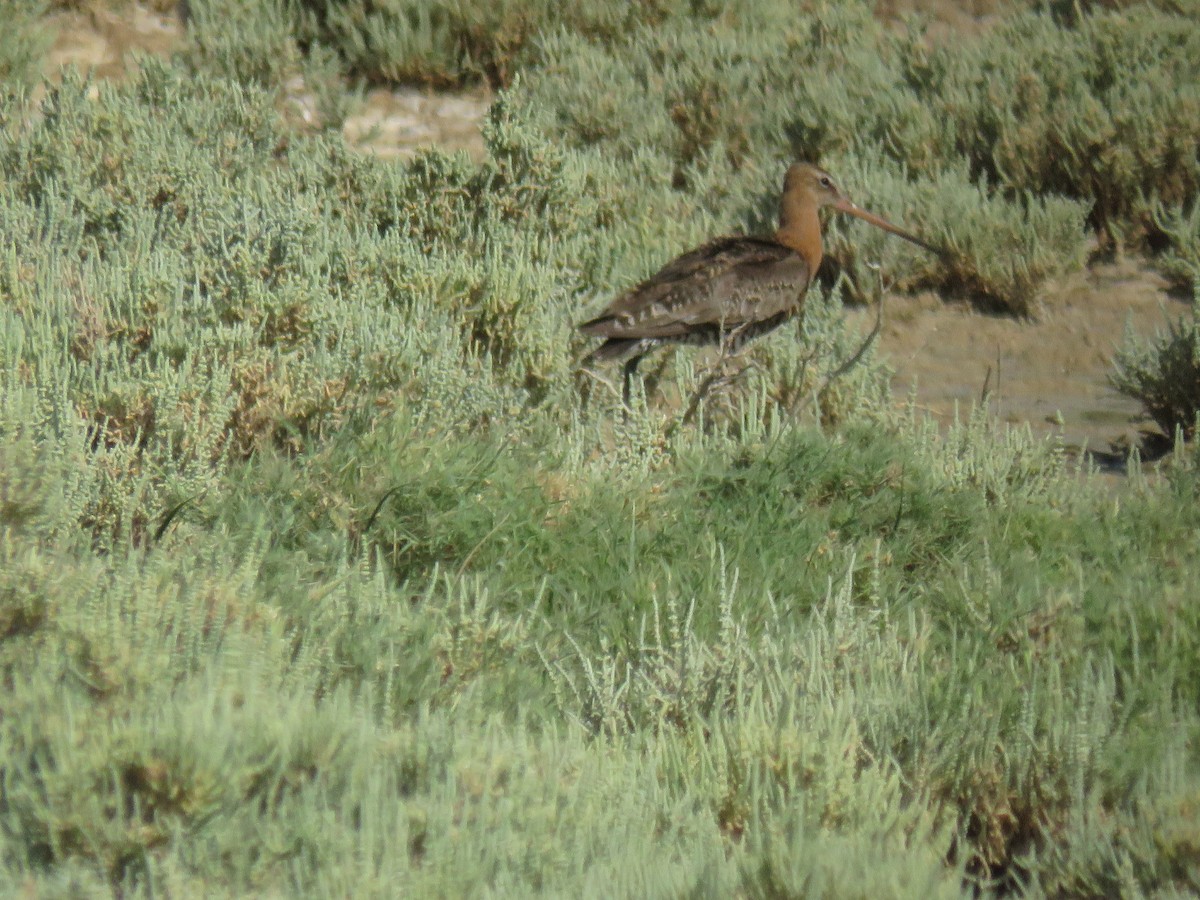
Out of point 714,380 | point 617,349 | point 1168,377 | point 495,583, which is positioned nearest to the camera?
point 495,583

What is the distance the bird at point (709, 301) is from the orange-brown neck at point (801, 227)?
16 cm

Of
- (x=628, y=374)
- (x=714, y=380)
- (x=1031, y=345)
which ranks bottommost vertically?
(x=1031, y=345)

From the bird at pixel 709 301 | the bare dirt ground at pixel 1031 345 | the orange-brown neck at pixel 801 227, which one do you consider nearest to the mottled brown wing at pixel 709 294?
the bird at pixel 709 301

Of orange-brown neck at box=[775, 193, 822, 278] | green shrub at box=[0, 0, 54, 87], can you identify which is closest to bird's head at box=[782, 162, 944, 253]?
orange-brown neck at box=[775, 193, 822, 278]

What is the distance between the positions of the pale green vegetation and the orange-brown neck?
2.02 feet

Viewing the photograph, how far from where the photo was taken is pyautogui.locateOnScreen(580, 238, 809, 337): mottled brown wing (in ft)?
23.2

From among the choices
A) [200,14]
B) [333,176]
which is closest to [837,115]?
[333,176]

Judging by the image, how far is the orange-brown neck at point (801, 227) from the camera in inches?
317

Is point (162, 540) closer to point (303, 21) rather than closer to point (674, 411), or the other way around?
point (674, 411)

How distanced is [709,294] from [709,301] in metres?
0.04

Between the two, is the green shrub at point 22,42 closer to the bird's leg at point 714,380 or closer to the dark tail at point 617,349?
the dark tail at point 617,349

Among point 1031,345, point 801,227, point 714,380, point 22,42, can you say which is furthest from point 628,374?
point 22,42

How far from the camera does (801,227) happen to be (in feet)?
26.8

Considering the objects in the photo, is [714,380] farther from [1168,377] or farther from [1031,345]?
[1031,345]
